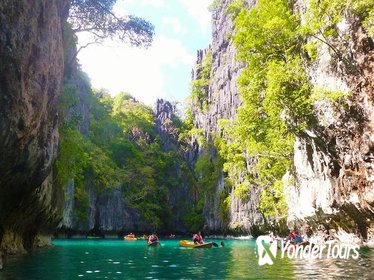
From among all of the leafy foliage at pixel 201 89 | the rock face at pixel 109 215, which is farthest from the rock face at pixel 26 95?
the leafy foliage at pixel 201 89

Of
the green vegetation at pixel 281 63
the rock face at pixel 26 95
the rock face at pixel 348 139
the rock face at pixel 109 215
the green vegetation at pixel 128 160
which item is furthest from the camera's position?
the rock face at pixel 109 215

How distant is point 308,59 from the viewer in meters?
26.0

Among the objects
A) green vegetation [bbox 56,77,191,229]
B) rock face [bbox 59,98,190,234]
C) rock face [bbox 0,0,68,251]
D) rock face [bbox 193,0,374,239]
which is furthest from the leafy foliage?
rock face [bbox 0,0,68,251]

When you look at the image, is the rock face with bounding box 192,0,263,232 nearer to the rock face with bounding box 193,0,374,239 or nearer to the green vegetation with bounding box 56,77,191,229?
the green vegetation with bounding box 56,77,191,229

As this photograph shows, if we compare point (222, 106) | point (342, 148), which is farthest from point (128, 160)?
point (342, 148)

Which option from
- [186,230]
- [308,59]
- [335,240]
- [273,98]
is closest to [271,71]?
[273,98]

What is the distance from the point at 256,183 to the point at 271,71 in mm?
27579

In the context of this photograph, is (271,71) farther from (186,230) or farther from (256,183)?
(186,230)

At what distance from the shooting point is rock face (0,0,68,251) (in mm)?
11195

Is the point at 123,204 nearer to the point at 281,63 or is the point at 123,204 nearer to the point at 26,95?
the point at 281,63

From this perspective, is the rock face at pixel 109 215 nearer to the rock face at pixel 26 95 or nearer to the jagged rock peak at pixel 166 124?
the jagged rock peak at pixel 166 124

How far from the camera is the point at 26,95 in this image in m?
12.7

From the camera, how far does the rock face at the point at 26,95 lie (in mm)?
11195

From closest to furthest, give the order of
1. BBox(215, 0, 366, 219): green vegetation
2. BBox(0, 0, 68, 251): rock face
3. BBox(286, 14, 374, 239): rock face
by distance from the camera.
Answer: BBox(0, 0, 68, 251): rock face → BBox(286, 14, 374, 239): rock face → BBox(215, 0, 366, 219): green vegetation
